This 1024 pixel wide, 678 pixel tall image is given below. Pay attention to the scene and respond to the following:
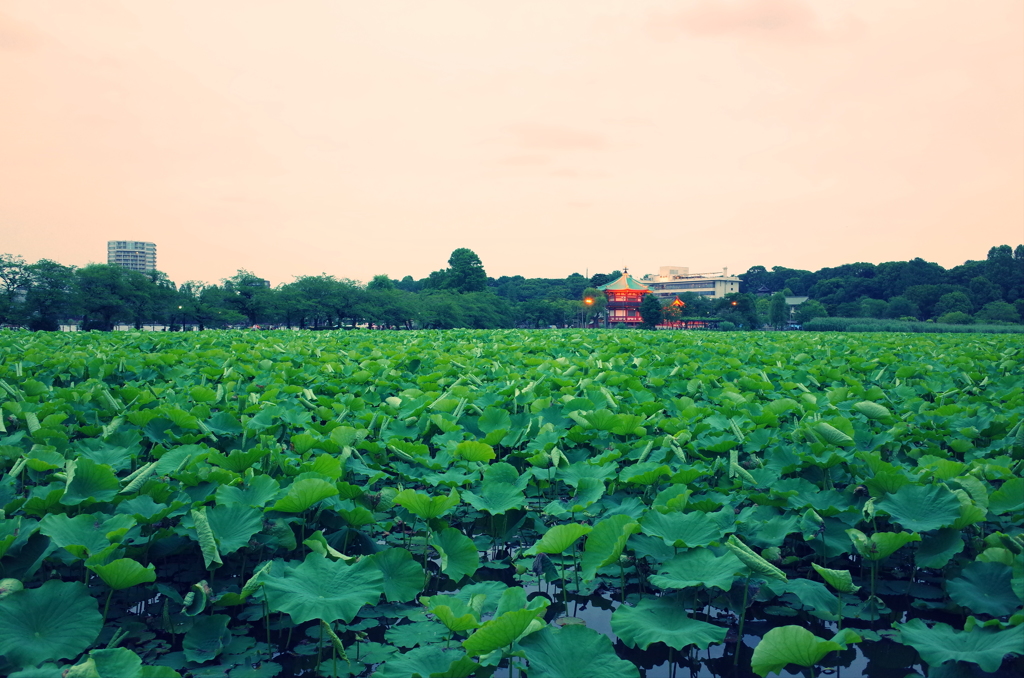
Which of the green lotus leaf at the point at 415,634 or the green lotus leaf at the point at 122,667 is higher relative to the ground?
the green lotus leaf at the point at 122,667

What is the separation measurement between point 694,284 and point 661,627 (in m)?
118

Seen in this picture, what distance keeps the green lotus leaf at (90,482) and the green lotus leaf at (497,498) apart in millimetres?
1419

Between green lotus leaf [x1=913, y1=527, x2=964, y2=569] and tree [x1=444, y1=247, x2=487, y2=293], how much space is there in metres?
67.9

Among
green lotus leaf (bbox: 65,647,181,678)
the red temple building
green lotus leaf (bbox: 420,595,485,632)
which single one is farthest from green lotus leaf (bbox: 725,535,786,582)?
the red temple building

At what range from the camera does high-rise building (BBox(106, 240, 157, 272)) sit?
401ft

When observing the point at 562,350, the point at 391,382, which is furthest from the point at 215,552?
the point at 562,350

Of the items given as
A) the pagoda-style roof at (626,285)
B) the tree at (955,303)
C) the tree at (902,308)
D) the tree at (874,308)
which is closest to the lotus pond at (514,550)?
the tree at (955,303)

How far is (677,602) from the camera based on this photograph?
1.87m

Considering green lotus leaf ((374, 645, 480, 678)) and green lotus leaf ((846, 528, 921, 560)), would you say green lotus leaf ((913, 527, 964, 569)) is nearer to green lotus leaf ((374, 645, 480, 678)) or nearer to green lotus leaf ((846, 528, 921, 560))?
green lotus leaf ((846, 528, 921, 560))

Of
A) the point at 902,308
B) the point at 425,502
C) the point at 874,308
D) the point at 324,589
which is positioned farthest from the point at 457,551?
the point at 874,308

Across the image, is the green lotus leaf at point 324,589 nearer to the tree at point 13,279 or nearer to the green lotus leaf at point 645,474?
the green lotus leaf at point 645,474

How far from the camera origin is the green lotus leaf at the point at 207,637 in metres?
1.84

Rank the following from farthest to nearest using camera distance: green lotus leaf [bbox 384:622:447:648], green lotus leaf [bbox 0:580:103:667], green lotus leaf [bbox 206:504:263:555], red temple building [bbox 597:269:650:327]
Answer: red temple building [bbox 597:269:650:327] → green lotus leaf [bbox 206:504:263:555] → green lotus leaf [bbox 384:622:447:648] → green lotus leaf [bbox 0:580:103:667]

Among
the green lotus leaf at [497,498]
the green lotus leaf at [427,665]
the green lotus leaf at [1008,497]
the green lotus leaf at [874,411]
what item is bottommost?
the green lotus leaf at [427,665]
